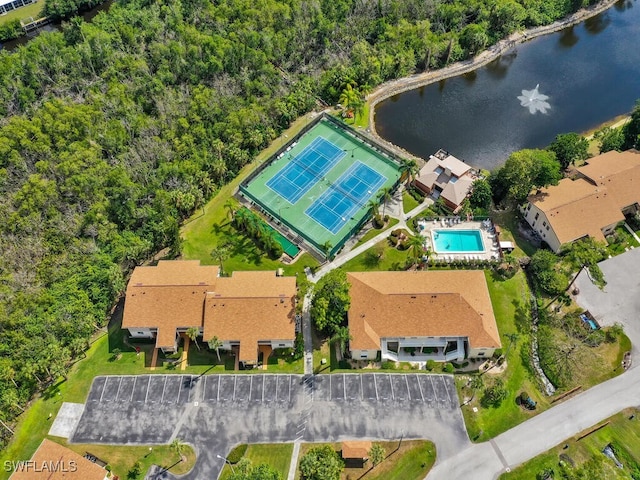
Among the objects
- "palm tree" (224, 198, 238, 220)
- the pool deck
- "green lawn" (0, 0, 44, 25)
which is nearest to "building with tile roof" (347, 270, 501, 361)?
the pool deck

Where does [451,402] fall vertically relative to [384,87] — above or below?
below

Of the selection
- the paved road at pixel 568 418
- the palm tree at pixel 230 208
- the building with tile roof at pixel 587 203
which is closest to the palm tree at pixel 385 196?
the building with tile roof at pixel 587 203

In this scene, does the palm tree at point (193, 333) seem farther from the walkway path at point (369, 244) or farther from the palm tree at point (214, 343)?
the walkway path at point (369, 244)

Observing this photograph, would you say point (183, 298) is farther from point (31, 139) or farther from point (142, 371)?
point (31, 139)

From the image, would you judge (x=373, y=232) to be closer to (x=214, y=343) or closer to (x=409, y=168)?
(x=409, y=168)

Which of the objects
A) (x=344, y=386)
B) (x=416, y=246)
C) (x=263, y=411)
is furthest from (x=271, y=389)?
(x=416, y=246)

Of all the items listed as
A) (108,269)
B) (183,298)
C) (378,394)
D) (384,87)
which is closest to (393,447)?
(378,394)

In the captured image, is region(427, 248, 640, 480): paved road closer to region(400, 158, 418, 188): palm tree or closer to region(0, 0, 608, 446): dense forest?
region(400, 158, 418, 188): palm tree
